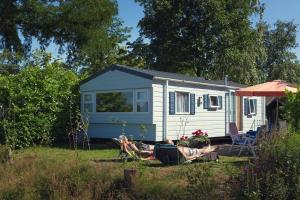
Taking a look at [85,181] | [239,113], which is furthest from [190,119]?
[85,181]

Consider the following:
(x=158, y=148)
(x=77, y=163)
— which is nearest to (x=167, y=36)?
(x=158, y=148)

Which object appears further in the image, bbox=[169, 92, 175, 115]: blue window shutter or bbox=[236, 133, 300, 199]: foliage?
bbox=[169, 92, 175, 115]: blue window shutter

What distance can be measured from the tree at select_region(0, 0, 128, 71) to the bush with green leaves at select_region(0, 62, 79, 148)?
17.0 ft

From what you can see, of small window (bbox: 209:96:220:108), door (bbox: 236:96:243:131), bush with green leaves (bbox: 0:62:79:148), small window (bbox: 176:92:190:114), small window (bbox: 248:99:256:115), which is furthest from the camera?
small window (bbox: 248:99:256:115)

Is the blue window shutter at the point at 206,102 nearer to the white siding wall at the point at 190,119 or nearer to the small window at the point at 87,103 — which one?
the white siding wall at the point at 190,119

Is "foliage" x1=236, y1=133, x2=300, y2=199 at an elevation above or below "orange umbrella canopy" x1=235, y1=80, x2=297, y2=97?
below

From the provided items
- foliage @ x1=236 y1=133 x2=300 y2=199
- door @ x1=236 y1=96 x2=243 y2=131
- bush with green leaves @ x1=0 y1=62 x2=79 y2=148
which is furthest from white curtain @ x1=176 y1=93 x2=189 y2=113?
foliage @ x1=236 y1=133 x2=300 y2=199

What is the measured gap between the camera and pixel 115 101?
2031 centimetres

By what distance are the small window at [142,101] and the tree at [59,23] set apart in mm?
7551

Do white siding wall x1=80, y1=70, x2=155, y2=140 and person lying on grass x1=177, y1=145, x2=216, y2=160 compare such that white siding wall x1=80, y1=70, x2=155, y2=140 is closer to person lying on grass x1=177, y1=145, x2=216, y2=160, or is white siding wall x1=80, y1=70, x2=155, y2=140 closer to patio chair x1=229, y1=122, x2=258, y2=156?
patio chair x1=229, y1=122, x2=258, y2=156

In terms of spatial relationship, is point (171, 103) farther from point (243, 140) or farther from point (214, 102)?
point (243, 140)

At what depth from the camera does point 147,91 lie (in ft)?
61.6

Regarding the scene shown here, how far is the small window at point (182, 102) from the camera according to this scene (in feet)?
65.2

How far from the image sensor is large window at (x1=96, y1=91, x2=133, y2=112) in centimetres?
1969
